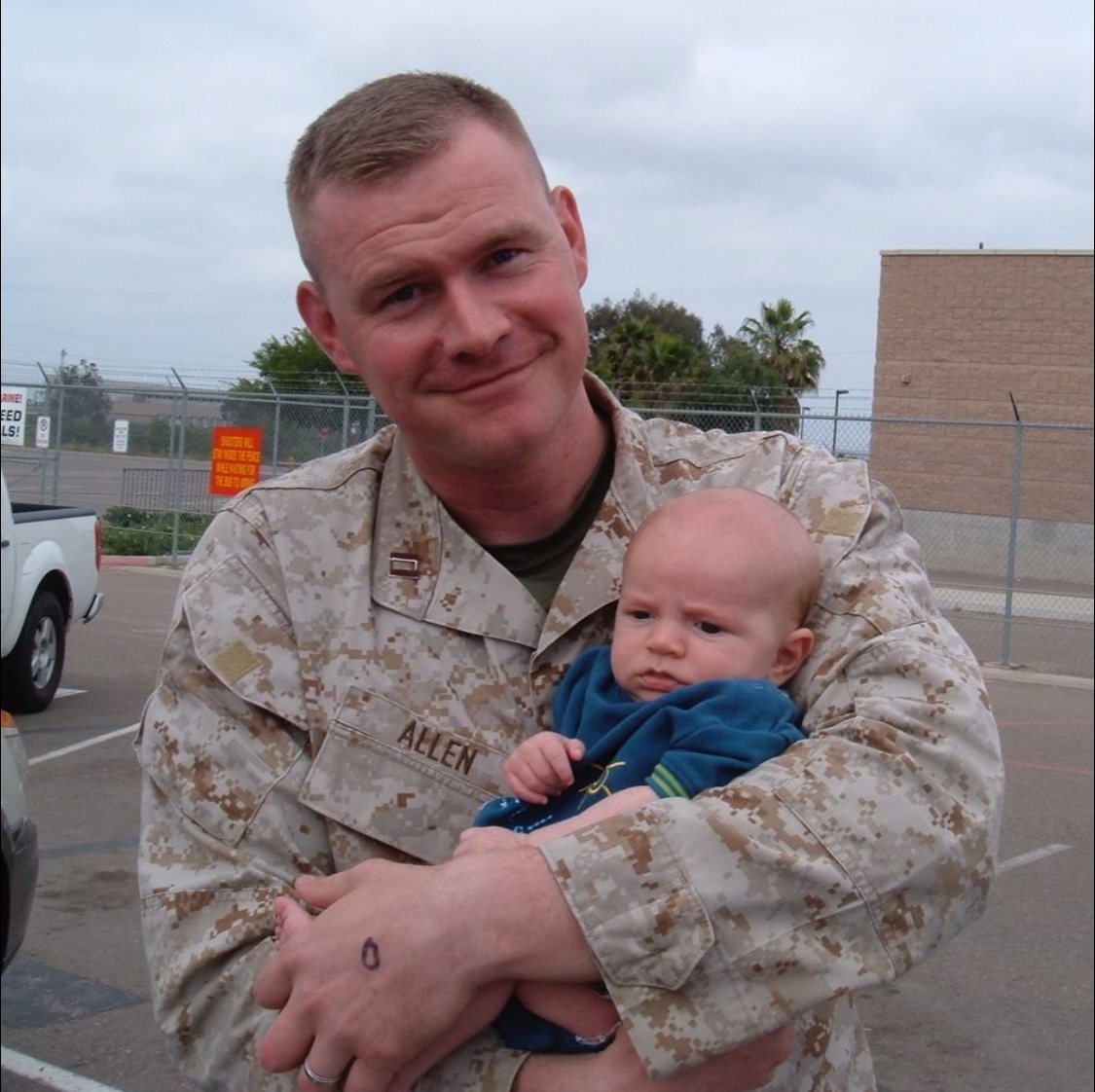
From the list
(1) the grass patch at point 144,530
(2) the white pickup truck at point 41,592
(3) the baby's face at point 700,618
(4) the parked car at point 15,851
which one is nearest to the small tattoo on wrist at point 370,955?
(3) the baby's face at point 700,618

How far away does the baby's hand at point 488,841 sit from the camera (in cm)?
158

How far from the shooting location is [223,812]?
1.74 metres

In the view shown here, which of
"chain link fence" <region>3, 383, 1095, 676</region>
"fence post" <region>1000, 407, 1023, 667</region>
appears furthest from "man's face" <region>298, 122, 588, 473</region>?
"fence post" <region>1000, 407, 1023, 667</region>

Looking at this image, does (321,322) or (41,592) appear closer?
(321,322)

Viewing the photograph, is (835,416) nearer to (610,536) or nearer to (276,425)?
(276,425)

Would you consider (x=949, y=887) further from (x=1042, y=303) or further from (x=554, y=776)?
(x=1042, y=303)

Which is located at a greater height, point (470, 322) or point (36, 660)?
point (470, 322)

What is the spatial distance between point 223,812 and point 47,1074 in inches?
117

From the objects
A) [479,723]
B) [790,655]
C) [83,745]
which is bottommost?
[83,745]

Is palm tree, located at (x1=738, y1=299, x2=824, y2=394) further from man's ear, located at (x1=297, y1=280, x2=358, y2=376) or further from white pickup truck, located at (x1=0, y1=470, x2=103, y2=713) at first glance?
man's ear, located at (x1=297, y1=280, x2=358, y2=376)

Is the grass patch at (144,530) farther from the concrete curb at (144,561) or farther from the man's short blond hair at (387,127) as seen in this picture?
the man's short blond hair at (387,127)

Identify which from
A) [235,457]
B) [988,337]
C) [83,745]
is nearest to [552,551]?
[83,745]

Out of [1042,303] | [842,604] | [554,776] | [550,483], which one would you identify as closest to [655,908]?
[554,776]

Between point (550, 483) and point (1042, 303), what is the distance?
27873 millimetres
